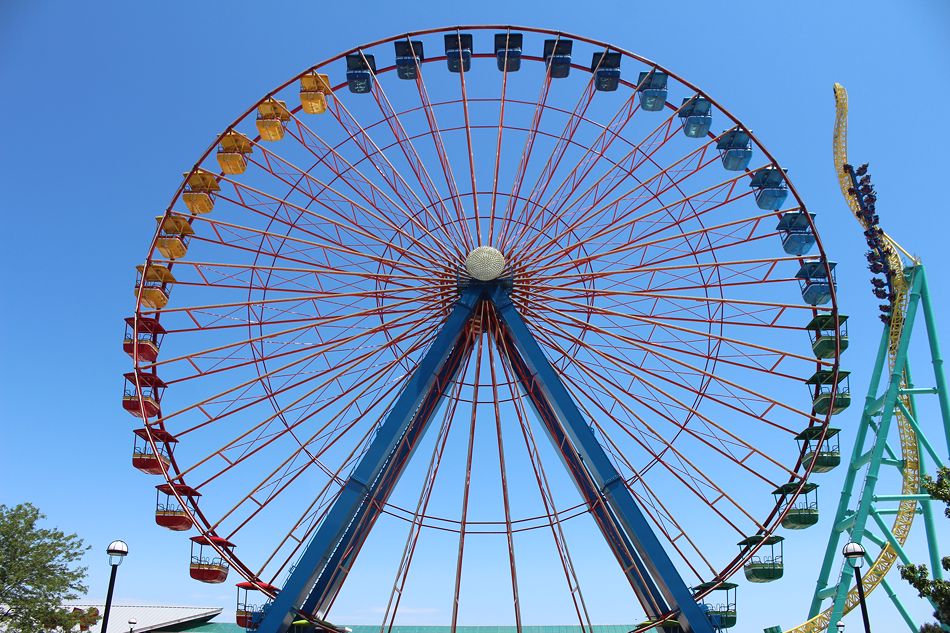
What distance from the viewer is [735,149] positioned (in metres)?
25.1

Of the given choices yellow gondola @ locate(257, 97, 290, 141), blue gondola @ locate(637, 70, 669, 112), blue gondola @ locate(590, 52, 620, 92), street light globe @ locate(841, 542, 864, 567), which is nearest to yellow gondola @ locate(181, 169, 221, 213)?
yellow gondola @ locate(257, 97, 290, 141)

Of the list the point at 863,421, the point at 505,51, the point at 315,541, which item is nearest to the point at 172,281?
the point at 315,541

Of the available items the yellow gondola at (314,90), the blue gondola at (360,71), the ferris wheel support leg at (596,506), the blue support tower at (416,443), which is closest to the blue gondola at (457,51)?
the blue gondola at (360,71)

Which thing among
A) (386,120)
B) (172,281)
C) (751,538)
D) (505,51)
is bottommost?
(751,538)

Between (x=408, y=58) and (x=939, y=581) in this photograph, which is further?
(x=408, y=58)

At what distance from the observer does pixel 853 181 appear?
34.3 m

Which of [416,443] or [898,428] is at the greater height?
[898,428]

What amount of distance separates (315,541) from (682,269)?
12.6 m

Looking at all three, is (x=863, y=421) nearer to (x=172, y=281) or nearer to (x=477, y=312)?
(x=477, y=312)

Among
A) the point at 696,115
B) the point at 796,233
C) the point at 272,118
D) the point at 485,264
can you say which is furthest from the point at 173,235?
the point at 796,233

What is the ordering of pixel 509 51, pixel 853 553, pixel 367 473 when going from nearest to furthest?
pixel 853 553
pixel 367 473
pixel 509 51

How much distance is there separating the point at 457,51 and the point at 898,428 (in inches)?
978

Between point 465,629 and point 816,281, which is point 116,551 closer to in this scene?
point 816,281

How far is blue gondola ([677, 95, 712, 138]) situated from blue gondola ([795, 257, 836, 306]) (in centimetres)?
530
